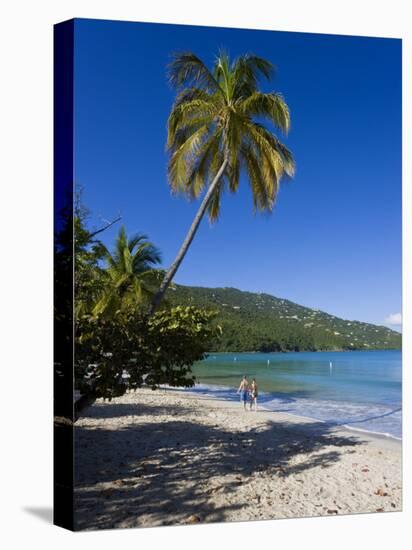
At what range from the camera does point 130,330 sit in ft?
29.0

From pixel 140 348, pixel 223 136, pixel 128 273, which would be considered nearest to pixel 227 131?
pixel 223 136

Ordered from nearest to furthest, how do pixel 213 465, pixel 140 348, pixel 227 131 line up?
1. pixel 140 348
2. pixel 213 465
3. pixel 227 131

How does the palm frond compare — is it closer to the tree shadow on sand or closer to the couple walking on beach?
the couple walking on beach

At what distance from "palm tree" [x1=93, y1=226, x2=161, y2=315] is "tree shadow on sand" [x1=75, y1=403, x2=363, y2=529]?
3.57 ft

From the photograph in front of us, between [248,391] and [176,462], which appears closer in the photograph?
[176,462]

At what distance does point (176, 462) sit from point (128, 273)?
6.43 ft

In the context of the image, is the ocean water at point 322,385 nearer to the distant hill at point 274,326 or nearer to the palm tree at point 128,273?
the distant hill at point 274,326

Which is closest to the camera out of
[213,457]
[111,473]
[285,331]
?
[111,473]

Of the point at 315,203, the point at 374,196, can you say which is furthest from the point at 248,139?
the point at 374,196

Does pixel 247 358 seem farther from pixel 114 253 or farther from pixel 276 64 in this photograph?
pixel 276 64

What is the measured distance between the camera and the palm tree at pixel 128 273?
8570mm

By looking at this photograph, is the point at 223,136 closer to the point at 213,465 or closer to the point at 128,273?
the point at 128,273

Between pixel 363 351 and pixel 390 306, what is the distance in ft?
2.05

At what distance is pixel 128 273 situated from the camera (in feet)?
28.2
